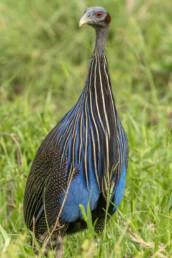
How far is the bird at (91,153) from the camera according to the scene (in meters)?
2.90

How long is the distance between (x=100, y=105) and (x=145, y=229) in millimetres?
706

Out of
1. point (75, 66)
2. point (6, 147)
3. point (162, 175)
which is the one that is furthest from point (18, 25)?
point (162, 175)

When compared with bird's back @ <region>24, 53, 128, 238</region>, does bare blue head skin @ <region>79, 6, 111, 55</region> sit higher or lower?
higher

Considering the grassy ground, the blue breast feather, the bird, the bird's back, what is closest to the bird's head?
the bird

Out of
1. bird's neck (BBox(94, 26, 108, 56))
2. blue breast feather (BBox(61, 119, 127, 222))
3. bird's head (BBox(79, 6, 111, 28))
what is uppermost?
bird's head (BBox(79, 6, 111, 28))

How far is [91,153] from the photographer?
9.53ft

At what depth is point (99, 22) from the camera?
2.95 metres

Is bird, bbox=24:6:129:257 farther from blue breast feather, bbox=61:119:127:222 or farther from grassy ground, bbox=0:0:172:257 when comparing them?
grassy ground, bbox=0:0:172:257

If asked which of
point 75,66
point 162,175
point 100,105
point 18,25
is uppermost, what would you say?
point 18,25

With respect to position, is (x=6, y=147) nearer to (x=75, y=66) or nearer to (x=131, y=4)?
(x=75, y=66)

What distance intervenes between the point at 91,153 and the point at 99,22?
672mm

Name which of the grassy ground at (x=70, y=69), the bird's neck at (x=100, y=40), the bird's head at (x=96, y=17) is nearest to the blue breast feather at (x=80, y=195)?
the bird's neck at (x=100, y=40)

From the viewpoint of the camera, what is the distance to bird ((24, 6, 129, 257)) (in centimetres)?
290

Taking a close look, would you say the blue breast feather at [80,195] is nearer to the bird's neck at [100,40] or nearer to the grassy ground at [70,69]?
the bird's neck at [100,40]
